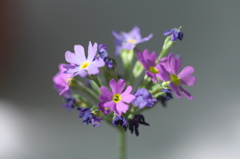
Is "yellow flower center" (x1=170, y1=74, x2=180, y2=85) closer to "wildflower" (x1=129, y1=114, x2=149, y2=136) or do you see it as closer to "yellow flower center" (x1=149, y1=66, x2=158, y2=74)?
"yellow flower center" (x1=149, y1=66, x2=158, y2=74)

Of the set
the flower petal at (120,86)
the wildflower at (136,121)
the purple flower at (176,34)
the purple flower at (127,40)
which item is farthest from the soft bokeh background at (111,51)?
the flower petal at (120,86)

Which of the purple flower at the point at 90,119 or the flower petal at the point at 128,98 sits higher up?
the flower petal at the point at 128,98

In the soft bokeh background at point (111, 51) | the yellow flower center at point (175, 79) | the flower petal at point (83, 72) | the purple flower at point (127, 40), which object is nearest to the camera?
the flower petal at point (83, 72)

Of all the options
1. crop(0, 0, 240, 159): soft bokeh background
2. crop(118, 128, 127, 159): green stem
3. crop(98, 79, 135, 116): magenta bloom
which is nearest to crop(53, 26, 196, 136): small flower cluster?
crop(98, 79, 135, 116): magenta bloom

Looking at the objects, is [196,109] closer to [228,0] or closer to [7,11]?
[228,0]

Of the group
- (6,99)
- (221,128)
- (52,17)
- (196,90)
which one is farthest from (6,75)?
(221,128)

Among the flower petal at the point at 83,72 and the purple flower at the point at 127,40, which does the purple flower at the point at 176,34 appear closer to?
the purple flower at the point at 127,40
